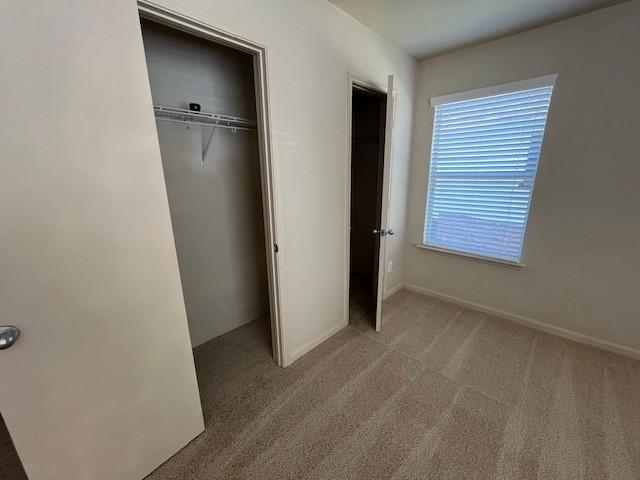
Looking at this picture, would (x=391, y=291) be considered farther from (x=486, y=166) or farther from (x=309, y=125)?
(x=309, y=125)

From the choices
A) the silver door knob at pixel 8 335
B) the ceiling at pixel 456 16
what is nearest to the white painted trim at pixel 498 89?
the ceiling at pixel 456 16

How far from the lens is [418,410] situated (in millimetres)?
1609

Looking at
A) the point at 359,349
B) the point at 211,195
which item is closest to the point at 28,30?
the point at 211,195

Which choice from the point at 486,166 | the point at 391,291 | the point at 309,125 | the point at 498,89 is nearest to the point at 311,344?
the point at 391,291

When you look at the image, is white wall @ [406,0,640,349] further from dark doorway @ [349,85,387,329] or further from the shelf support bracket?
the shelf support bracket

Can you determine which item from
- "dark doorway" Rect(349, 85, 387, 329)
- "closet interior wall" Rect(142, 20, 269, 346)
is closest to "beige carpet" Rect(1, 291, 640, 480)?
"closet interior wall" Rect(142, 20, 269, 346)

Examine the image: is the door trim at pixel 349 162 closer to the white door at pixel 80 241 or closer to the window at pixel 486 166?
the window at pixel 486 166

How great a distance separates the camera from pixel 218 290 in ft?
7.58

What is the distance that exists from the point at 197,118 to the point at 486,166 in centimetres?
247

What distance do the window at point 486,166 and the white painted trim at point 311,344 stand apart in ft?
4.78

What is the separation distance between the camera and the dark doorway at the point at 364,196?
3090 mm

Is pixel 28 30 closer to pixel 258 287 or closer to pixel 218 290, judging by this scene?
pixel 218 290

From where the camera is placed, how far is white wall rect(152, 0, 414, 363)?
148 centimetres

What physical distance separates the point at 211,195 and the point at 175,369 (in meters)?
1.30
